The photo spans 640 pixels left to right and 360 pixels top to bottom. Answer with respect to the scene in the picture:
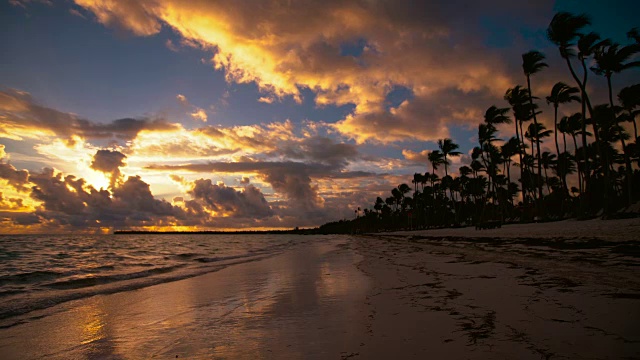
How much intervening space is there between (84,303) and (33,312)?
3.41ft

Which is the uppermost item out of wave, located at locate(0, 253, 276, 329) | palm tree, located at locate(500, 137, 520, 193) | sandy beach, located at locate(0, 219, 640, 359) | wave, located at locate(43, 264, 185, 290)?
palm tree, located at locate(500, 137, 520, 193)

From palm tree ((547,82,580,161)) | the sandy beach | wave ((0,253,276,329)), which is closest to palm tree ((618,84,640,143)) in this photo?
palm tree ((547,82,580,161))

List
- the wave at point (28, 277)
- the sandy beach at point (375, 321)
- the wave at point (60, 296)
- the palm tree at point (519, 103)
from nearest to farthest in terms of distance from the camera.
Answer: the sandy beach at point (375, 321), the wave at point (60, 296), the wave at point (28, 277), the palm tree at point (519, 103)

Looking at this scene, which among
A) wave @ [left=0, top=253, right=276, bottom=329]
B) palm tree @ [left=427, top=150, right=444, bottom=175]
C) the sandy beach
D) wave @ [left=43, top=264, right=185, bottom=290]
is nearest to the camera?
the sandy beach

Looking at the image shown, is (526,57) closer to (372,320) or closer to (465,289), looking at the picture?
(465,289)

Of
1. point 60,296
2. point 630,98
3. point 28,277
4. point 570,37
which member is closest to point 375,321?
point 60,296

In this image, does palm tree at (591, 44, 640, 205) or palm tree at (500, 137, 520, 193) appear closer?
palm tree at (591, 44, 640, 205)

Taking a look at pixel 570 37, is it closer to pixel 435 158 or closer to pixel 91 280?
pixel 91 280

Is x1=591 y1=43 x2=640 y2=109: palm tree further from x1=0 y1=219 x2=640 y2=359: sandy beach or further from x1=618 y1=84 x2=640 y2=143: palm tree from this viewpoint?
x1=0 y1=219 x2=640 y2=359: sandy beach

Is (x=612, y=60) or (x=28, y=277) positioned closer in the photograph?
(x=28, y=277)

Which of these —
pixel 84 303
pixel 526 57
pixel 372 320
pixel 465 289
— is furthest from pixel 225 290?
pixel 526 57

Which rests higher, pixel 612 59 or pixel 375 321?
pixel 612 59

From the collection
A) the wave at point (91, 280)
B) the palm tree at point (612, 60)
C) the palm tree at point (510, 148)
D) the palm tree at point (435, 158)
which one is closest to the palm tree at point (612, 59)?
the palm tree at point (612, 60)

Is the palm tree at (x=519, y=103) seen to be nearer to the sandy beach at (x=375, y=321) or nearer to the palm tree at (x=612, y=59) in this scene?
the palm tree at (x=612, y=59)
